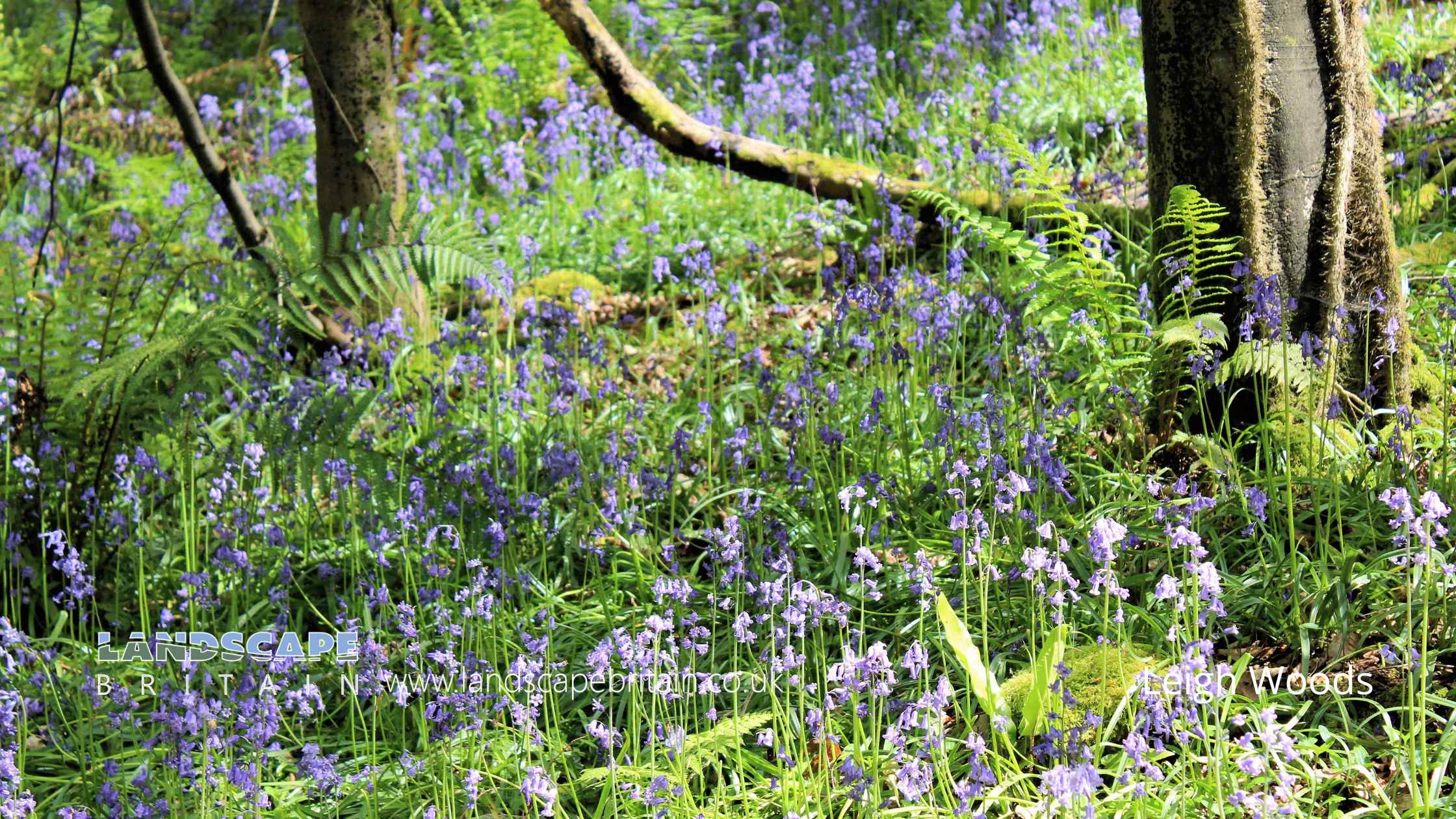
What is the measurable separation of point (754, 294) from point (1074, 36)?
2832 millimetres

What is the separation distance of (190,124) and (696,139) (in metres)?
1.86

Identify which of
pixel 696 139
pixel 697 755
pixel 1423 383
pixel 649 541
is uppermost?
pixel 696 139

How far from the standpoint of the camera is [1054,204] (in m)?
3.23

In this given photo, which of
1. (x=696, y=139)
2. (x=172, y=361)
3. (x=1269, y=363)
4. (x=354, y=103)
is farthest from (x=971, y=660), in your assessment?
(x=696, y=139)

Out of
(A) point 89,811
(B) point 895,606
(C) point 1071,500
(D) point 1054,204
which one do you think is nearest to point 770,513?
(B) point 895,606

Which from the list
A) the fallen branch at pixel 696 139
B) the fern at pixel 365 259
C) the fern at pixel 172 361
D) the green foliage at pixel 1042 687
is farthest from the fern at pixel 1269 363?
the fern at pixel 172 361

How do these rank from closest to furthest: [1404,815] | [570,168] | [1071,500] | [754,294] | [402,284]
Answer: [1404,815] < [1071,500] < [402,284] < [754,294] < [570,168]

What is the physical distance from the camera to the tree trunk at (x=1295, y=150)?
9.54 ft

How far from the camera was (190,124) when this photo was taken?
3703mm

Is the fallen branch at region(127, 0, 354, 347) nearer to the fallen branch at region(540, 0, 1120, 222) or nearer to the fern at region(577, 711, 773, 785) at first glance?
the fallen branch at region(540, 0, 1120, 222)

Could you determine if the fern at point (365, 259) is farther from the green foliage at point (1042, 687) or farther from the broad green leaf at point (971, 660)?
the green foliage at point (1042, 687)

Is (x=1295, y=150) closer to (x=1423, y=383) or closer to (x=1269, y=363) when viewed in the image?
(x=1269, y=363)

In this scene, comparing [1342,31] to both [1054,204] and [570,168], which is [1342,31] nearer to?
[1054,204]

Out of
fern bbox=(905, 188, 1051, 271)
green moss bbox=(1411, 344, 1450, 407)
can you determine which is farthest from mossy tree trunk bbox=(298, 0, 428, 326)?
green moss bbox=(1411, 344, 1450, 407)
